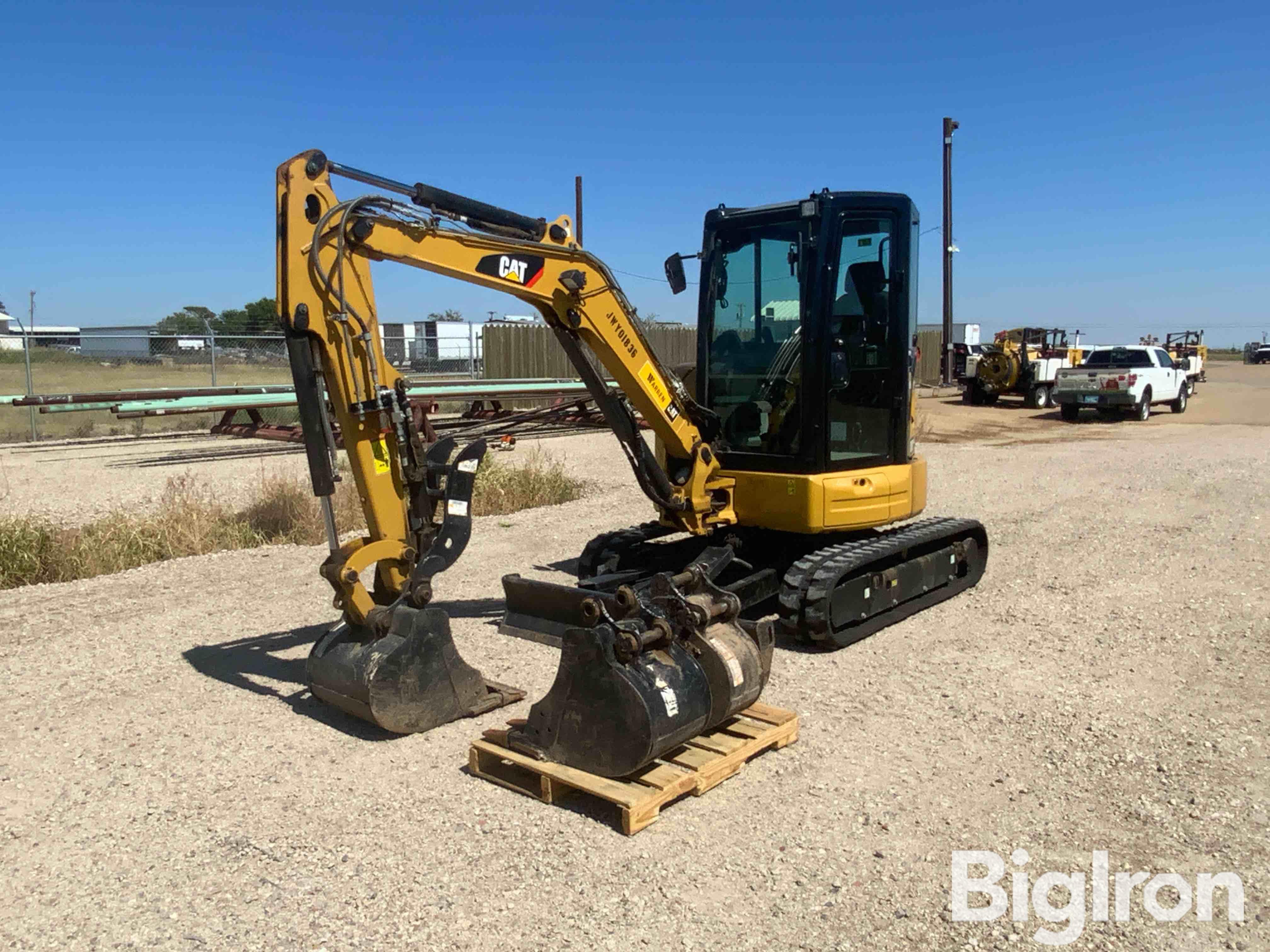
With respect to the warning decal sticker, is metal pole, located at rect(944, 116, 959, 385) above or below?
above

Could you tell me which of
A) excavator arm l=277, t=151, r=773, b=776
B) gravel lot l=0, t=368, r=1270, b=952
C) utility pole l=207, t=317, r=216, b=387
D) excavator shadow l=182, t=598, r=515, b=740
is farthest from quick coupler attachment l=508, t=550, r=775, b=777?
utility pole l=207, t=317, r=216, b=387

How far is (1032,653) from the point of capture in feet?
22.0

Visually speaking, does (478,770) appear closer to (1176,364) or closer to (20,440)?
(20,440)

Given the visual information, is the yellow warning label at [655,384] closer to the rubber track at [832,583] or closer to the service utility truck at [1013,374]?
the rubber track at [832,583]

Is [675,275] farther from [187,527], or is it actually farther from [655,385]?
[187,527]

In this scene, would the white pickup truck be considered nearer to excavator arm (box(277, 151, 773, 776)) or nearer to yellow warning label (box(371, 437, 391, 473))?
excavator arm (box(277, 151, 773, 776))

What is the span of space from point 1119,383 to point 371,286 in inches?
951

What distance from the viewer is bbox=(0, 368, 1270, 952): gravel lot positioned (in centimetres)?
365

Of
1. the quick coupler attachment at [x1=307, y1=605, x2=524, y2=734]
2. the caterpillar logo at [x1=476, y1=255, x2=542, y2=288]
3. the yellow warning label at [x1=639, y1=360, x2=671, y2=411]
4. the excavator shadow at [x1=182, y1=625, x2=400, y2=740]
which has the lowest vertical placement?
the excavator shadow at [x1=182, y1=625, x2=400, y2=740]

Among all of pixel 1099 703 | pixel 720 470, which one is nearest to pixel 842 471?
pixel 720 470

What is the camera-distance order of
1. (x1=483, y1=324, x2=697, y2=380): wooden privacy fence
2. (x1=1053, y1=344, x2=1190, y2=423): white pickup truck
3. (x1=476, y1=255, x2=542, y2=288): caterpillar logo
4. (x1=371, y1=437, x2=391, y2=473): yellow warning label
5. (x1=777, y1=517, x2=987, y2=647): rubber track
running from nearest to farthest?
(x1=371, y1=437, x2=391, y2=473): yellow warning label
(x1=476, y1=255, x2=542, y2=288): caterpillar logo
(x1=777, y1=517, x2=987, y2=647): rubber track
(x1=1053, y1=344, x2=1190, y2=423): white pickup truck
(x1=483, y1=324, x2=697, y2=380): wooden privacy fence

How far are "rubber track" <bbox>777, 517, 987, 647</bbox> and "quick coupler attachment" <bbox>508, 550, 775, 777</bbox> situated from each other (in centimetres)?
158

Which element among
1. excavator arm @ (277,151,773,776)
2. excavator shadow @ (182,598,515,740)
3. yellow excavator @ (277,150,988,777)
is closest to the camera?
excavator arm @ (277,151,773,776)

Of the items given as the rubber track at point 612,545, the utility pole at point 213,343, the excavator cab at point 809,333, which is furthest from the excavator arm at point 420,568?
the utility pole at point 213,343
